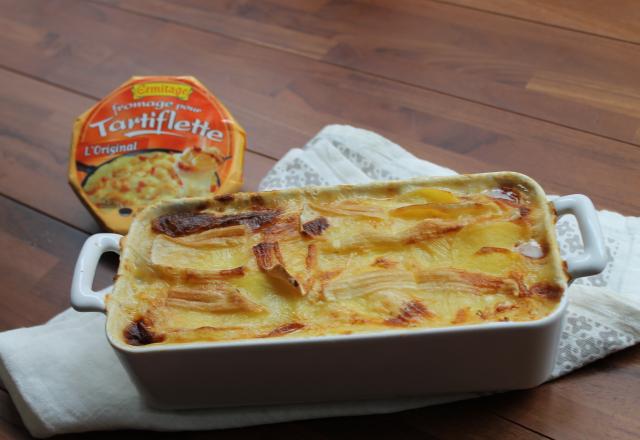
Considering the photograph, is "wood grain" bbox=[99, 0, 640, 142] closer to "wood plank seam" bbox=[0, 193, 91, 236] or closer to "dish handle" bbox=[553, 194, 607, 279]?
"dish handle" bbox=[553, 194, 607, 279]

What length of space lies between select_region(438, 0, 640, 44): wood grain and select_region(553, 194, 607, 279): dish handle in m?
0.60

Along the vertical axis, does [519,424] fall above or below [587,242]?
below

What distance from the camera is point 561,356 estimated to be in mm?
744

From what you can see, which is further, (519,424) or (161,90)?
(161,90)

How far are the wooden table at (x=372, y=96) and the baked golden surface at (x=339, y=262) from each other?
0.45ft

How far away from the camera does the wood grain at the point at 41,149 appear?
1.07m

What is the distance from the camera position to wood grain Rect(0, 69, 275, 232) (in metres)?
1.07

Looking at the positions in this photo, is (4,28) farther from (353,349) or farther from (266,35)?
(353,349)

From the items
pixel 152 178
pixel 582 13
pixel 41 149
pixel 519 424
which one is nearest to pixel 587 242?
pixel 519 424

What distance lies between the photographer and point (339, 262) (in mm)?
717

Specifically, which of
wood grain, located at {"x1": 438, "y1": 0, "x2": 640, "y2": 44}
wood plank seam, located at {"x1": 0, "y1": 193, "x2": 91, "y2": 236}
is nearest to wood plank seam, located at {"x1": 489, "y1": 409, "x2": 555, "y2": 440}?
wood plank seam, located at {"x1": 0, "y1": 193, "x2": 91, "y2": 236}

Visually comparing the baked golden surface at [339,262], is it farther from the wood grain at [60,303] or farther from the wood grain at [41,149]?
the wood grain at [41,149]

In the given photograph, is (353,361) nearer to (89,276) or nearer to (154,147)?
(89,276)

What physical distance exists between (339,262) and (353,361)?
0.35 feet
